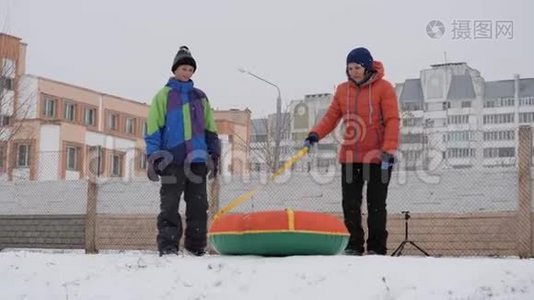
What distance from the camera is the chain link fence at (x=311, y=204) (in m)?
9.44

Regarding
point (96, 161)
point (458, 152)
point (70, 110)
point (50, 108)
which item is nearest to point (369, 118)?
point (96, 161)

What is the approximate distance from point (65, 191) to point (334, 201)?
197 inches

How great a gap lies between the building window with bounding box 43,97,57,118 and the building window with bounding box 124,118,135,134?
5500 millimetres

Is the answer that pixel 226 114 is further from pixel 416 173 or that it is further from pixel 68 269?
pixel 68 269

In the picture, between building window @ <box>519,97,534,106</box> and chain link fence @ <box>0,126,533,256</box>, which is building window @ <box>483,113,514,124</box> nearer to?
building window @ <box>519,97,534,106</box>

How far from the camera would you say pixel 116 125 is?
46.8m

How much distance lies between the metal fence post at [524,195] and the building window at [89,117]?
3773 centimetres

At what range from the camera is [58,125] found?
121 ft

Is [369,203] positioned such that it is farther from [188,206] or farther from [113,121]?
[113,121]

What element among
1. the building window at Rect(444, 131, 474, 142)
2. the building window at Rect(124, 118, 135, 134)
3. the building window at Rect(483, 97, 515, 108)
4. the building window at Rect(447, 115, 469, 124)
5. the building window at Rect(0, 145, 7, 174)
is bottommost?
the building window at Rect(0, 145, 7, 174)

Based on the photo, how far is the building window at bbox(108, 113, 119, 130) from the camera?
46.1 m

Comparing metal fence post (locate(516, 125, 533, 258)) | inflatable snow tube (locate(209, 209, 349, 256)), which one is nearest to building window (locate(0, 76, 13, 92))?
metal fence post (locate(516, 125, 533, 258))

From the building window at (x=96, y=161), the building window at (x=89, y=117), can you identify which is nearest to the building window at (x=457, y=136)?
the building window at (x=89, y=117)

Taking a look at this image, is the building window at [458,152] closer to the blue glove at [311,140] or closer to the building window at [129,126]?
the building window at [129,126]
